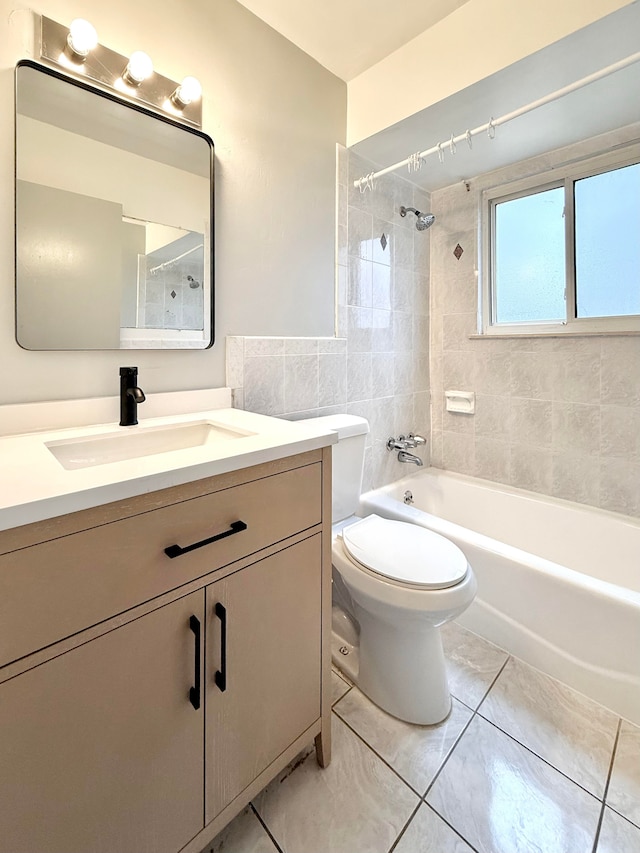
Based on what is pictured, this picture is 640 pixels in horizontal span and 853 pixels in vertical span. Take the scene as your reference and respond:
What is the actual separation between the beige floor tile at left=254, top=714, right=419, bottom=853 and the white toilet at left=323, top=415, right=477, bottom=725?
0.69ft

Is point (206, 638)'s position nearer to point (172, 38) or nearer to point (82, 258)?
point (82, 258)

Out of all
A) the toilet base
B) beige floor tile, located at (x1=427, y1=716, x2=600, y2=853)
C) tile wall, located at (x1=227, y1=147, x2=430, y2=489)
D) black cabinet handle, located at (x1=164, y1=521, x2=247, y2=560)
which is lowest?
beige floor tile, located at (x1=427, y1=716, x2=600, y2=853)

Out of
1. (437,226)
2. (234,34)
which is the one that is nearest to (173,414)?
(234,34)

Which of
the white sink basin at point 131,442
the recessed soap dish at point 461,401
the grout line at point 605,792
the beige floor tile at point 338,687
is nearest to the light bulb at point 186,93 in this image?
the white sink basin at point 131,442

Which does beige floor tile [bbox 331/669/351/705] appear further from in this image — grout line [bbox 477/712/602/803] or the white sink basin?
the white sink basin

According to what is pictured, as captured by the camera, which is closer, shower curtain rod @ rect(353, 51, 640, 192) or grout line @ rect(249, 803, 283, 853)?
grout line @ rect(249, 803, 283, 853)

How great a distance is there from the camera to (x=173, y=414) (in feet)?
4.39

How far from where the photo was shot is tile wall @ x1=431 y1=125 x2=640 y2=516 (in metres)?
1.86

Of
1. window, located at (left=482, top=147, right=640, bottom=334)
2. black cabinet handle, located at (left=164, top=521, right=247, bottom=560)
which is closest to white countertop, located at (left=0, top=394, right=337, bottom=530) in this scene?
black cabinet handle, located at (left=164, top=521, right=247, bottom=560)

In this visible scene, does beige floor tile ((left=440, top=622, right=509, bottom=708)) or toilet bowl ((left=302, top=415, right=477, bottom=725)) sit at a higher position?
toilet bowl ((left=302, top=415, right=477, bottom=725))

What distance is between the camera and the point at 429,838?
977 mm

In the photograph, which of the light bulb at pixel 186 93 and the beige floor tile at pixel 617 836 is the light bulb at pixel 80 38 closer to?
the light bulb at pixel 186 93

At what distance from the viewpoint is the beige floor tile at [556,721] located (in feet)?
3.77

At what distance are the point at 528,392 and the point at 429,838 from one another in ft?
6.02
